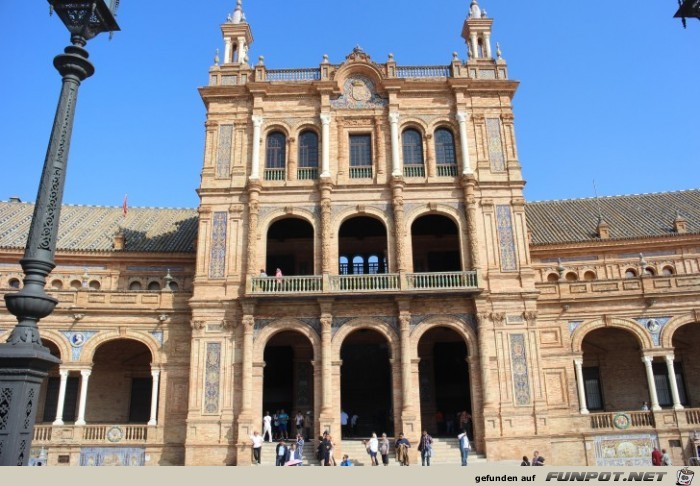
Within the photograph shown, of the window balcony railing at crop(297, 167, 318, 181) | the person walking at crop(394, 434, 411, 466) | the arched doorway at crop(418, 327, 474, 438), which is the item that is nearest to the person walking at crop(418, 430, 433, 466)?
the person walking at crop(394, 434, 411, 466)

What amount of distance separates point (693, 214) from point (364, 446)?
2344 centimetres

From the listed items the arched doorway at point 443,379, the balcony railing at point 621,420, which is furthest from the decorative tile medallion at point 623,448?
the arched doorway at point 443,379

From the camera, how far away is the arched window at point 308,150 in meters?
28.8

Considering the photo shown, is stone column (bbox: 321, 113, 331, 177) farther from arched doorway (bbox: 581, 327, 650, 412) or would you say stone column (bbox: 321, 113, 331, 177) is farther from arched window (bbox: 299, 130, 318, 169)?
arched doorway (bbox: 581, 327, 650, 412)

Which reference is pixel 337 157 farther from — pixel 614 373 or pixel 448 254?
pixel 614 373

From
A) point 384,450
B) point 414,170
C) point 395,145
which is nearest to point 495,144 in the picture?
point 414,170

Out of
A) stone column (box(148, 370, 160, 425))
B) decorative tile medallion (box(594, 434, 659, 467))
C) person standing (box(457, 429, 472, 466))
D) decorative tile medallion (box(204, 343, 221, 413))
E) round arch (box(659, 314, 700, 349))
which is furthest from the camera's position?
round arch (box(659, 314, 700, 349))

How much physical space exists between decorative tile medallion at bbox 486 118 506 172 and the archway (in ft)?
36.9

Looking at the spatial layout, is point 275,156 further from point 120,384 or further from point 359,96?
point 120,384

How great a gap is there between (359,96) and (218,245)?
994 cm

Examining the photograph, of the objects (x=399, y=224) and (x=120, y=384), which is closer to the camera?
(x=399, y=224)

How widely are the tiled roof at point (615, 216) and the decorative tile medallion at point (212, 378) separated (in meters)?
17.5

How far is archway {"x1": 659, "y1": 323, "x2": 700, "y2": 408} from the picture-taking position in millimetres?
27750

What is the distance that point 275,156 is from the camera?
2895cm
